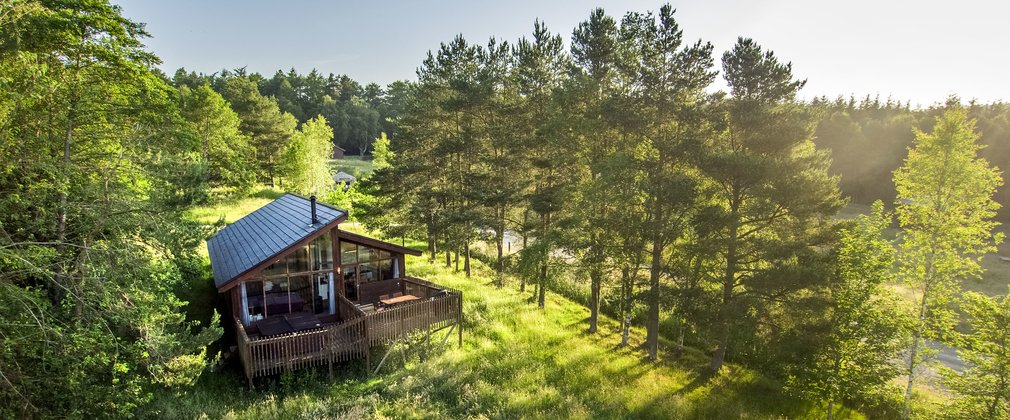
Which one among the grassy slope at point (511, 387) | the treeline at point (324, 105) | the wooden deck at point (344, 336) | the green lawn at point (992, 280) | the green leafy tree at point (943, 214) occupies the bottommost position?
the green lawn at point (992, 280)

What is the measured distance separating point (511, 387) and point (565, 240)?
20.7 ft

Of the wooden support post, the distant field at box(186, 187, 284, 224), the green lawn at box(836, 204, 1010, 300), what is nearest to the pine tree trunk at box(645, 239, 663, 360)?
the wooden support post

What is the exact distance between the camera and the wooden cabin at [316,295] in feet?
42.1

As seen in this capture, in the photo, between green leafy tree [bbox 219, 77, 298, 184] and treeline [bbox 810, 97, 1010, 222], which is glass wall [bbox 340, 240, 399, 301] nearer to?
green leafy tree [bbox 219, 77, 298, 184]

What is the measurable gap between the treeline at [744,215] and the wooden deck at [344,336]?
471 cm

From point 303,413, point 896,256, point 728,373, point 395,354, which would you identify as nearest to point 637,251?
point 728,373

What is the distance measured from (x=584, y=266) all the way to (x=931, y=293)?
36.1 feet

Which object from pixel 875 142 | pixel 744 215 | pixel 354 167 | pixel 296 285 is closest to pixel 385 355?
pixel 296 285

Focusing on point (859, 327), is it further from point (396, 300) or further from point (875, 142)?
point (875, 142)

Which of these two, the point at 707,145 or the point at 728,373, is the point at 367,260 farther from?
the point at 728,373

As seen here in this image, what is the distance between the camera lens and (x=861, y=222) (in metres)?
14.2

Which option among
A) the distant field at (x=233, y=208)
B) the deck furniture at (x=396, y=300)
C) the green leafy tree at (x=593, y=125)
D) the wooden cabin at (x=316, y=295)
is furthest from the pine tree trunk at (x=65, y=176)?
the distant field at (x=233, y=208)

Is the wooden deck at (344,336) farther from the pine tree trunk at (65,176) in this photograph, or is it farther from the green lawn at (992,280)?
the green lawn at (992,280)

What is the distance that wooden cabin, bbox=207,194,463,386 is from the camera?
12836 millimetres
